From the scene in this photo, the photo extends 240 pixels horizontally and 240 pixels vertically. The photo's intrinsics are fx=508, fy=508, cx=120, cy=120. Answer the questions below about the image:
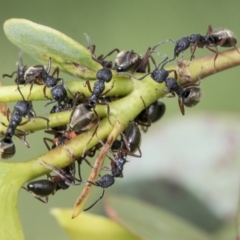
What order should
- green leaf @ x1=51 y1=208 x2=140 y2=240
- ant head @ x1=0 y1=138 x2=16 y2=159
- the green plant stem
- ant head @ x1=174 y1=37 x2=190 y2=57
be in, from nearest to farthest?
the green plant stem < ant head @ x1=0 y1=138 x2=16 y2=159 < green leaf @ x1=51 y1=208 x2=140 y2=240 < ant head @ x1=174 y1=37 x2=190 y2=57

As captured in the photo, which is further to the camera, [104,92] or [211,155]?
[211,155]

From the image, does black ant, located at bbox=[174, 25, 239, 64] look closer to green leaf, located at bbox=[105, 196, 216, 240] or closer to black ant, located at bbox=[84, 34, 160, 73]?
black ant, located at bbox=[84, 34, 160, 73]

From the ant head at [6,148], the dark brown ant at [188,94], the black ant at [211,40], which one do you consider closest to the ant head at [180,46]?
the black ant at [211,40]

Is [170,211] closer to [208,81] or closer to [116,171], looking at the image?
[116,171]

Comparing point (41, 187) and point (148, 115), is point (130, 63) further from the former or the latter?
point (41, 187)

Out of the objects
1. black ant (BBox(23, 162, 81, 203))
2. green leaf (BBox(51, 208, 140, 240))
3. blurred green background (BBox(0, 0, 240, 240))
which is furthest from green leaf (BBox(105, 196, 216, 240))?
blurred green background (BBox(0, 0, 240, 240))

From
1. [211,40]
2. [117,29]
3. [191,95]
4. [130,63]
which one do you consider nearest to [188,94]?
[191,95]

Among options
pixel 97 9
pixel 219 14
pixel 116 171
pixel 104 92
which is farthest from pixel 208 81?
pixel 104 92

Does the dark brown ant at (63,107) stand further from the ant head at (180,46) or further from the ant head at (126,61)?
the ant head at (180,46)
